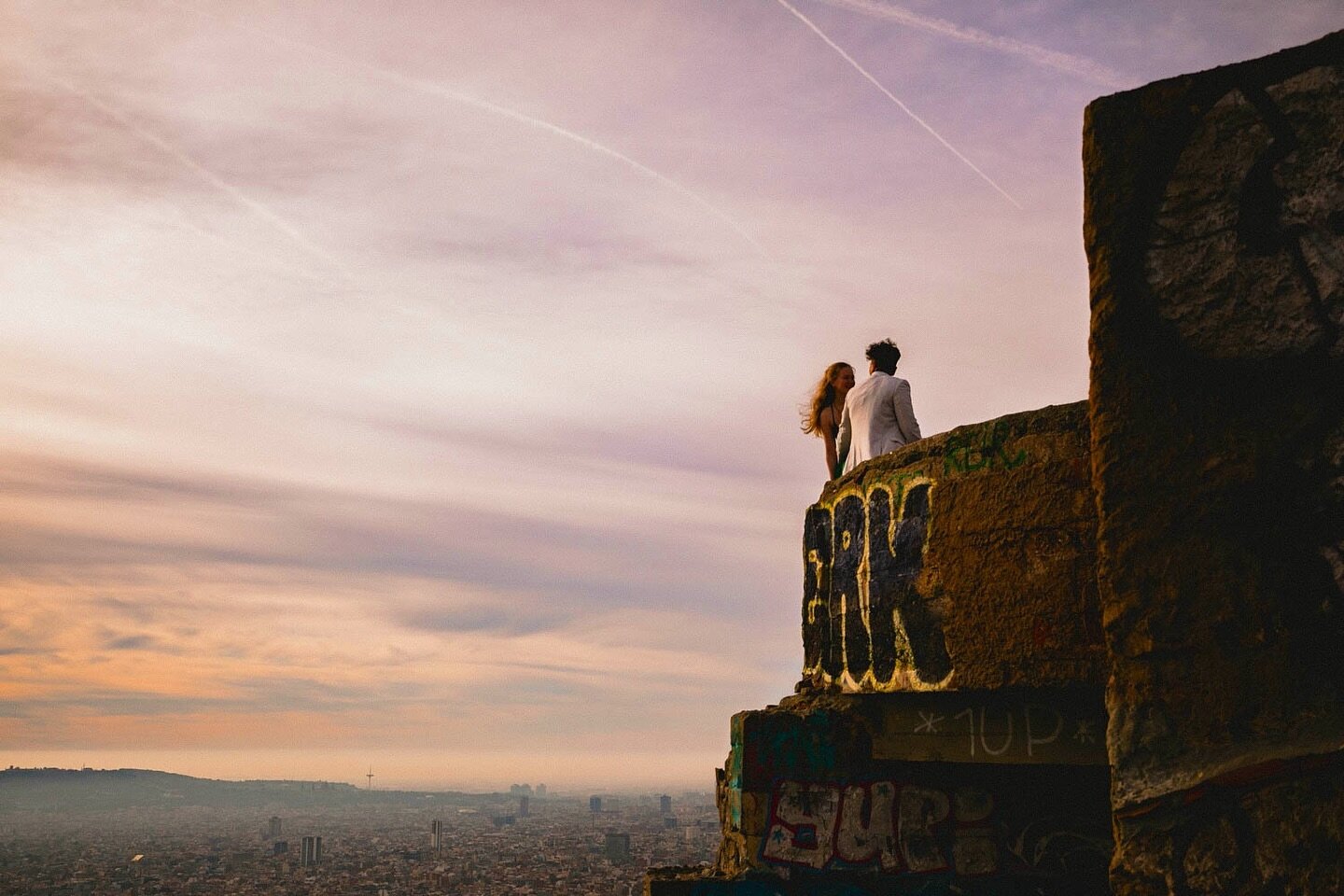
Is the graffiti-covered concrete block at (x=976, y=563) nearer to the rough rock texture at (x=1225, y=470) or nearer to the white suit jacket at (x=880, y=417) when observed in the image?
the white suit jacket at (x=880, y=417)

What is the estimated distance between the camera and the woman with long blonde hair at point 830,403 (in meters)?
6.77

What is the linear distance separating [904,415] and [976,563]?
4.75ft

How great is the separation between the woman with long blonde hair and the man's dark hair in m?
0.79

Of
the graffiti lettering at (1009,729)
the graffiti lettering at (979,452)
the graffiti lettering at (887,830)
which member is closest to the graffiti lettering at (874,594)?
the graffiti lettering at (979,452)

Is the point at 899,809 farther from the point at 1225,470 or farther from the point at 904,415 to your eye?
the point at 1225,470

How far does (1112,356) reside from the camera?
3029 millimetres

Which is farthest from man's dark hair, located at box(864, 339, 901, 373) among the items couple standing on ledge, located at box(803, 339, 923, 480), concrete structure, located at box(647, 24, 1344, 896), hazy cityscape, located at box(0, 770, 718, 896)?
hazy cityscape, located at box(0, 770, 718, 896)

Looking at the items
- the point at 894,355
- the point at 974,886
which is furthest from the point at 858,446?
the point at 974,886

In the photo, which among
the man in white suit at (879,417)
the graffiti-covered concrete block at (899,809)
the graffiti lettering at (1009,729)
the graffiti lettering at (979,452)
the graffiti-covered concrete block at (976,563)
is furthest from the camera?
the man in white suit at (879,417)

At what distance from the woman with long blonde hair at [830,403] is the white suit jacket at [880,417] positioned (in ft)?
2.96

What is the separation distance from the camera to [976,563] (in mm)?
4375

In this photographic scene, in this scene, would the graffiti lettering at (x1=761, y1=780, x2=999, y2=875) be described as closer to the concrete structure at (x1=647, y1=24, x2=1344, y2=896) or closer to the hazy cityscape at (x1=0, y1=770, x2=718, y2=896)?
the concrete structure at (x1=647, y1=24, x2=1344, y2=896)

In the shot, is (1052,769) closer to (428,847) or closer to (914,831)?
(914,831)

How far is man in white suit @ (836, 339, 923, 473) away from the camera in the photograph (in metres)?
5.64
